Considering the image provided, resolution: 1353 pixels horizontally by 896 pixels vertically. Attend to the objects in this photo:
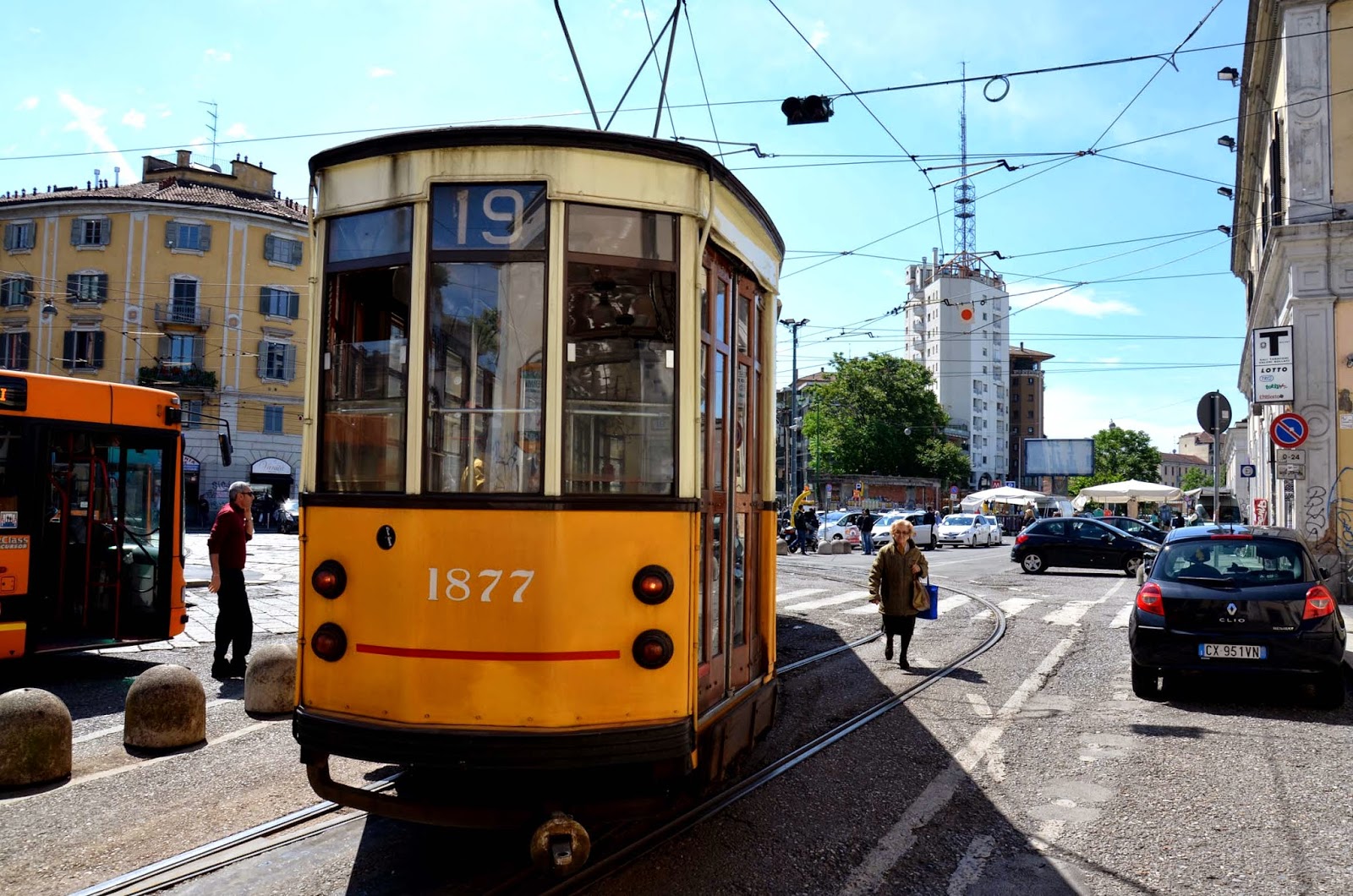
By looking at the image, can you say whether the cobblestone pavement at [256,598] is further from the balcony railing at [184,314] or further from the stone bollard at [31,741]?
the balcony railing at [184,314]

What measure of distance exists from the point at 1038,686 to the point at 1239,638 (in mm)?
1747

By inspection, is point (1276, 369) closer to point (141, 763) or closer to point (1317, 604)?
point (1317, 604)

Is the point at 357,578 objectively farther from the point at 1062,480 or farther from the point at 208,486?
the point at 1062,480

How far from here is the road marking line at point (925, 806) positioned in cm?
447

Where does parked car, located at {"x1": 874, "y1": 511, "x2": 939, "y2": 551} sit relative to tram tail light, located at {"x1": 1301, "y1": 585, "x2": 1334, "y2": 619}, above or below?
below

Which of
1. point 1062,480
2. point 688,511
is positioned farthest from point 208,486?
point 1062,480

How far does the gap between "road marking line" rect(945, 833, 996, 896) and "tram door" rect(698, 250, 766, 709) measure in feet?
4.33

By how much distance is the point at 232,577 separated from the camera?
8922mm

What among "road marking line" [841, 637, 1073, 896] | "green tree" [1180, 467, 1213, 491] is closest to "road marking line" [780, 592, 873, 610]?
"road marking line" [841, 637, 1073, 896]

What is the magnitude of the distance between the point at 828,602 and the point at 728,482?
11517 millimetres

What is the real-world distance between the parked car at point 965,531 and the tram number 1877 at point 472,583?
39.4 meters

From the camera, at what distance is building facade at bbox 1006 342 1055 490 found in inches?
5128

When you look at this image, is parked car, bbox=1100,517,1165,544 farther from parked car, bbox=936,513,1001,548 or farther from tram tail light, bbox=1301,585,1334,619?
tram tail light, bbox=1301,585,1334,619

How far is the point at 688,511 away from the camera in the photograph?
14.4 feet
